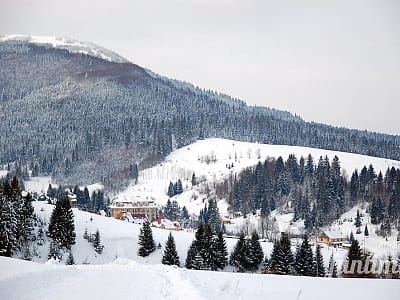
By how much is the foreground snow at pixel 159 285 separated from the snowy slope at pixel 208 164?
117658 mm

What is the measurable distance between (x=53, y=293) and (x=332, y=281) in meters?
9.92

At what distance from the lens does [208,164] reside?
574ft

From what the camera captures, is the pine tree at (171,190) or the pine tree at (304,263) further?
the pine tree at (171,190)

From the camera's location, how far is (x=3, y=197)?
1610 inches

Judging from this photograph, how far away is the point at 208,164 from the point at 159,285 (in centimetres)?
16190

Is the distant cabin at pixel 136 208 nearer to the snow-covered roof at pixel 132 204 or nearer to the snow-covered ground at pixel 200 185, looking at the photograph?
the snow-covered roof at pixel 132 204

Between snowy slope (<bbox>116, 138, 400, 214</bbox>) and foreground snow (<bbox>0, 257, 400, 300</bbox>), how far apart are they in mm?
117658

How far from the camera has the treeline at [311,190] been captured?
110 metres

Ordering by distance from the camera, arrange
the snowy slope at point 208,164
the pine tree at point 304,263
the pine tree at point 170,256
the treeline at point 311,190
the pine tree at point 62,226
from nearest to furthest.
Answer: the pine tree at point 304,263 → the pine tree at point 170,256 → the pine tree at point 62,226 → the treeline at point 311,190 → the snowy slope at point 208,164

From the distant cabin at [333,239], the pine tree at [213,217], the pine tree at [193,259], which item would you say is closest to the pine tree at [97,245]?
the pine tree at [193,259]

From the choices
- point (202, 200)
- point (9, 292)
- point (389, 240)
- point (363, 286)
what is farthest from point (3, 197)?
point (202, 200)

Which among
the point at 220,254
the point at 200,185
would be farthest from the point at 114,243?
the point at 200,185

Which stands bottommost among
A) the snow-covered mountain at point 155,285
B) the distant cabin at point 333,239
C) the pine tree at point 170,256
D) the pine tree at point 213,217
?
the pine tree at point 213,217

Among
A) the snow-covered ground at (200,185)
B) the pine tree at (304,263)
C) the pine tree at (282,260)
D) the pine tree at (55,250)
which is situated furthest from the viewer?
the snow-covered ground at (200,185)
